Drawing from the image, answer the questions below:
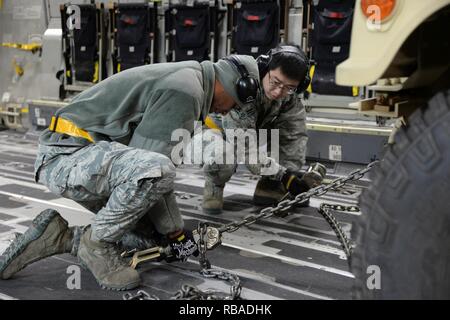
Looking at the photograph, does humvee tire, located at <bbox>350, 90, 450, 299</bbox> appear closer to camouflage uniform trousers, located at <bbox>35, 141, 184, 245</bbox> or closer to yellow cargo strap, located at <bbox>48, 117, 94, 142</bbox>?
camouflage uniform trousers, located at <bbox>35, 141, 184, 245</bbox>

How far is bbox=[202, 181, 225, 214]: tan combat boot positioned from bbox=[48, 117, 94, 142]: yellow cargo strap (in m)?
1.41

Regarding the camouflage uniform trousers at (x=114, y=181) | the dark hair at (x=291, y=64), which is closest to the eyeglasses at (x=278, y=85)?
the dark hair at (x=291, y=64)

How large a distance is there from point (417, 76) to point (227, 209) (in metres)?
2.36

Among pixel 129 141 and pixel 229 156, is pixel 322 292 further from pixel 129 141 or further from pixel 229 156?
pixel 229 156

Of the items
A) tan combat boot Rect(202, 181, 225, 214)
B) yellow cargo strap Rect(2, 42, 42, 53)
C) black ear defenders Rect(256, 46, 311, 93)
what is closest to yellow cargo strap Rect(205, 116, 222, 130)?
tan combat boot Rect(202, 181, 225, 214)

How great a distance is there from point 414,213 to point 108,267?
5.03ft

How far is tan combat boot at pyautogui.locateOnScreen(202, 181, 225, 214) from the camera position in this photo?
368cm

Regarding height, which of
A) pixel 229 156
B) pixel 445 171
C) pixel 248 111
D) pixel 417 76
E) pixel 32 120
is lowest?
pixel 32 120

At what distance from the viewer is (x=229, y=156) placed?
12.0ft

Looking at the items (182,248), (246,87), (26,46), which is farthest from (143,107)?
(26,46)

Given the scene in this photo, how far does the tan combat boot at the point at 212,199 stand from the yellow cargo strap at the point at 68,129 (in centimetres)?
141

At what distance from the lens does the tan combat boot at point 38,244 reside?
238 cm

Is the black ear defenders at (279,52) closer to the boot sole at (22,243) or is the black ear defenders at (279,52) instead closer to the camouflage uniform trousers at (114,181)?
the camouflage uniform trousers at (114,181)
